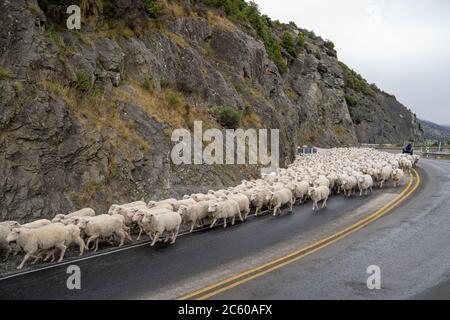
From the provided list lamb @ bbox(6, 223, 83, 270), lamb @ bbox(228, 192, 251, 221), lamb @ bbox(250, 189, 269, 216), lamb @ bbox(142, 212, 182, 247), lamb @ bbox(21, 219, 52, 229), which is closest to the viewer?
lamb @ bbox(6, 223, 83, 270)

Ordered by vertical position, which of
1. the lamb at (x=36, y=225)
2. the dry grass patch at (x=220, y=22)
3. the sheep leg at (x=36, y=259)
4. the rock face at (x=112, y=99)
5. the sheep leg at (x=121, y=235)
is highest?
the dry grass patch at (x=220, y=22)

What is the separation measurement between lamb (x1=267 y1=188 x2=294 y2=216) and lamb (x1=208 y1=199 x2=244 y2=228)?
6.14ft

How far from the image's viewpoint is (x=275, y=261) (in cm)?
1053

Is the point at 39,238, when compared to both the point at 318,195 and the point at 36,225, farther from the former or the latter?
the point at 318,195

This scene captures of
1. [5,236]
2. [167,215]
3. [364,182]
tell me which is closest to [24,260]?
[5,236]

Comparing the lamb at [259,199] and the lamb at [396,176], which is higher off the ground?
the lamb at [396,176]

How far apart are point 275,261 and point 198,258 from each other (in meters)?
1.69

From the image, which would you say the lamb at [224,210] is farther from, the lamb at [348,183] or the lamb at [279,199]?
the lamb at [348,183]

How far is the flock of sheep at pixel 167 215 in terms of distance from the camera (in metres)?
11.0

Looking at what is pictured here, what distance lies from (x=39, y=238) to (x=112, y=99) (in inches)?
400

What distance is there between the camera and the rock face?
15.0m

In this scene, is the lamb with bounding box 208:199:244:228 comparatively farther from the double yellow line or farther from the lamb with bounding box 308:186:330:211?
the lamb with bounding box 308:186:330:211

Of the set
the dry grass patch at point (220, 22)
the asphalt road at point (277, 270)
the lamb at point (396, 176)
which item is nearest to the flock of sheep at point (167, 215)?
the asphalt road at point (277, 270)

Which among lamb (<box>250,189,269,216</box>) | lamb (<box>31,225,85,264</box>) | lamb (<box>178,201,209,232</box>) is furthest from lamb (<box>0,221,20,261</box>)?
lamb (<box>250,189,269,216</box>)
